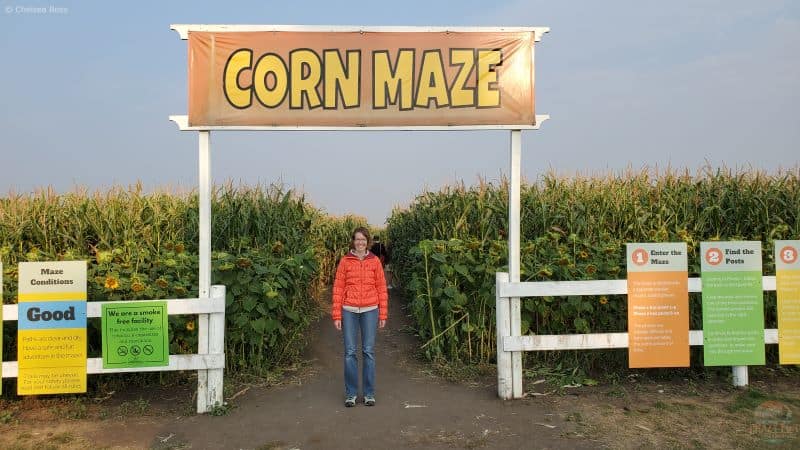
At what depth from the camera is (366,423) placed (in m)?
4.78

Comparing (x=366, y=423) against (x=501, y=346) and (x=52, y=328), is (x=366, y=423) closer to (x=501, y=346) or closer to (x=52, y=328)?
(x=501, y=346)

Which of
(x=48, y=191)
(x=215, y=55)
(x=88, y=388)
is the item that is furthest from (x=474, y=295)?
(x=48, y=191)

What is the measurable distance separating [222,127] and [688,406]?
Result: 18.0ft

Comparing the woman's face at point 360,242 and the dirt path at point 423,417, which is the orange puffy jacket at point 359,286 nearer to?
the woman's face at point 360,242

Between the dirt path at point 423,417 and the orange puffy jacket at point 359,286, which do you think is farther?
the orange puffy jacket at point 359,286

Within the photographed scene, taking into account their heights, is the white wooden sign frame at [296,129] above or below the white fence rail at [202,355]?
above

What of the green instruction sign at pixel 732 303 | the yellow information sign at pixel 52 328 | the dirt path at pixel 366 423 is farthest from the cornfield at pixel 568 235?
the yellow information sign at pixel 52 328

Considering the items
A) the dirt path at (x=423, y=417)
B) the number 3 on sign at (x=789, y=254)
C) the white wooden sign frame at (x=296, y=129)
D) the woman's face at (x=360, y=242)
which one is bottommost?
the dirt path at (x=423, y=417)

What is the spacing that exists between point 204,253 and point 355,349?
181cm

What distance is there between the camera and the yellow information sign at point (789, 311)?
571 centimetres

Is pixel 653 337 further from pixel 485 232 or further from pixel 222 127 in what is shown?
pixel 222 127

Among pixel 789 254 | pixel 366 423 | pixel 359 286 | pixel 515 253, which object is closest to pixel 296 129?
pixel 359 286

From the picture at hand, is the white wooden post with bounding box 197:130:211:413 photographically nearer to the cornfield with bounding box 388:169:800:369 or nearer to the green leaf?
the green leaf

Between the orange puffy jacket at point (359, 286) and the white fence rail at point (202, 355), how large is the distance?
115 centimetres
